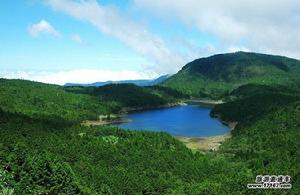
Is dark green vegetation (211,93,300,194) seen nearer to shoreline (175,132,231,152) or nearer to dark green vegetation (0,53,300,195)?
dark green vegetation (0,53,300,195)

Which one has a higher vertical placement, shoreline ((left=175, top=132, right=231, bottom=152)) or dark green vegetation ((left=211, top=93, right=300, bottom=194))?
dark green vegetation ((left=211, top=93, right=300, bottom=194))

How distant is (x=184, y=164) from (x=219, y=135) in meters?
70.9

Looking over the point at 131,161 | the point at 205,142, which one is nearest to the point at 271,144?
the point at 205,142

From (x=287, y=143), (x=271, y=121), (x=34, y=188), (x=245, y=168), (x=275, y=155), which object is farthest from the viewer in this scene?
(x=271, y=121)

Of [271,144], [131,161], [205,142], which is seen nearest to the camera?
[131,161]

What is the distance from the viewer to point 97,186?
303ft

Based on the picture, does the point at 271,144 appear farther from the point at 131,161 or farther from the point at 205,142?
the point at 131,161

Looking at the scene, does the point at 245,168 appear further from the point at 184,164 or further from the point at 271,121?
the point at 271,121

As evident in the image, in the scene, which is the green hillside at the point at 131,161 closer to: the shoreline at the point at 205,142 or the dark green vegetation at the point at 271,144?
the dark green vegetation at the point at 271,144

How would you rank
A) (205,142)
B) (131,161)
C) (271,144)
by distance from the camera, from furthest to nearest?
(205,142) < (271,144) < (131,161)

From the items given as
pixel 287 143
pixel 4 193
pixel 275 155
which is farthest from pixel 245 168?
pixel 4 193

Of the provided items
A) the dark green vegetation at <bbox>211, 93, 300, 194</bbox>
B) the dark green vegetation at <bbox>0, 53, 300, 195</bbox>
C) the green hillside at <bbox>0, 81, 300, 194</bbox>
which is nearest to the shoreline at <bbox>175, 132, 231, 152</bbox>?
the dark green vegetation at <bbox>211, 93, 300, 194</bbox>

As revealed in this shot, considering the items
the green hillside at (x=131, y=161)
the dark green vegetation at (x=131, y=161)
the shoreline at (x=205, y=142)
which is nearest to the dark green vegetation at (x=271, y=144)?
the green hillside at (x=131, y=161)

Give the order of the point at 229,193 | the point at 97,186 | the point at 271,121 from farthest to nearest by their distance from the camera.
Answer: the point at 271,121
the point at 97,186
the point at 229,193
